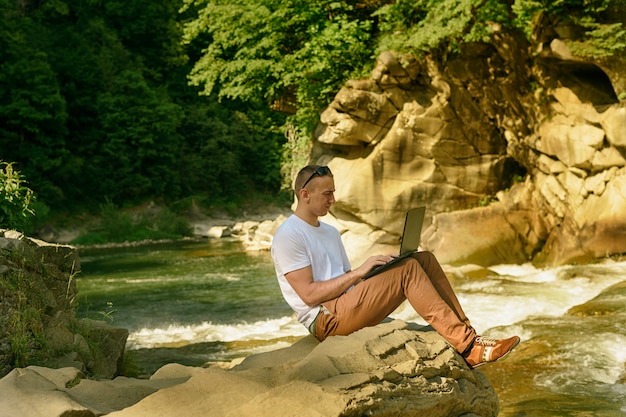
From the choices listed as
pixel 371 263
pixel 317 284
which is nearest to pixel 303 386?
pixel 317 284

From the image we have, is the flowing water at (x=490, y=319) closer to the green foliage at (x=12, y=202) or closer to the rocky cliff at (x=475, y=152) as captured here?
the rocky cliff at (x=475, y=152)

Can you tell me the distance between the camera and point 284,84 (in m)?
17.8

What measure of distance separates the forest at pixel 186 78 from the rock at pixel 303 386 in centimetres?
371

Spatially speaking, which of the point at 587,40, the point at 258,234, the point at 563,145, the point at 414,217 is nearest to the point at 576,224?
the point at 563,145

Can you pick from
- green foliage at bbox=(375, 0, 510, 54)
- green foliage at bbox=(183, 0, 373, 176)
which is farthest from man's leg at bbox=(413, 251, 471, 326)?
green foliage at bbox=(183, 0, 373, 176)

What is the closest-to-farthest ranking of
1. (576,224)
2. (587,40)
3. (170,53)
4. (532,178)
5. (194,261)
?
1. (587,40)
2. (576,224)
3. (532,178)
4. (194,261)
5. (170,53)

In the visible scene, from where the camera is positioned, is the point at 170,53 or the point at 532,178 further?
the point at 170,53

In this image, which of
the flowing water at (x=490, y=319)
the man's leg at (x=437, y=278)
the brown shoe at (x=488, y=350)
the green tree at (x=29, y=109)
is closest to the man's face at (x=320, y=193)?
the man's leg at (x=437, y=278)

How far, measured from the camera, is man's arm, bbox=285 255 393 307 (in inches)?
178

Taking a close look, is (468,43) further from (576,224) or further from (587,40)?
(576,224)

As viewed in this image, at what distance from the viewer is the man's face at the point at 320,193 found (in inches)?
183

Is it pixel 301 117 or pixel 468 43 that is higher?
pixel 468 43

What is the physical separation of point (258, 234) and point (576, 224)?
13564 millimetres

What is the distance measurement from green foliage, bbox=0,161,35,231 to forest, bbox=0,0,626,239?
19mm
